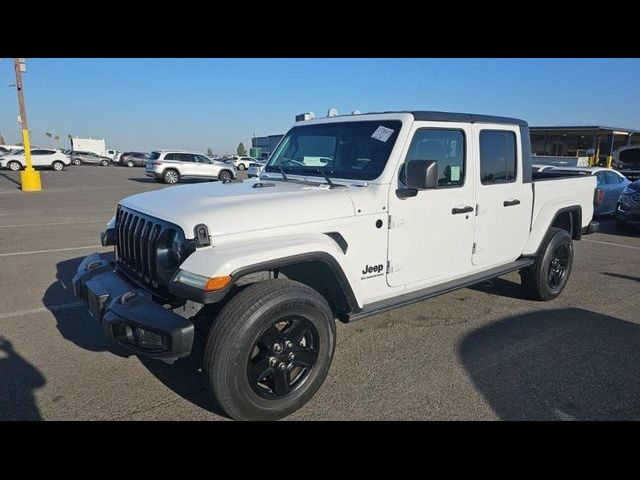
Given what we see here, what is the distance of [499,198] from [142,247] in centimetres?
327

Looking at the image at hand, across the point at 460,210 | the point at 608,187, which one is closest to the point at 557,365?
the point at 460,210

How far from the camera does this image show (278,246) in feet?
8.70

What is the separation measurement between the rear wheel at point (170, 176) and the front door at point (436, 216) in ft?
73.2

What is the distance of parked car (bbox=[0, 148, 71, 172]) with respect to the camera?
32781 millimetres

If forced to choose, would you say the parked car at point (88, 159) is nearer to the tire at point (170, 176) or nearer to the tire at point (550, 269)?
→ the tire at point (170, 176)

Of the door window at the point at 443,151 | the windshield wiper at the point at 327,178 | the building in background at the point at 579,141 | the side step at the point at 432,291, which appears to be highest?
the building in background at the point at 579,141

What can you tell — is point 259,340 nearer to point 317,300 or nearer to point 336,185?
point 317,300

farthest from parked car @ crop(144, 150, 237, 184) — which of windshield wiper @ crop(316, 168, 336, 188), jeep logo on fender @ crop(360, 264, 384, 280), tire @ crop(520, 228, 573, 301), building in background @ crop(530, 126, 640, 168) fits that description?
building in background @ crop(530, 126, 640, 168)

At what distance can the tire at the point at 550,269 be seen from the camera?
4.81 metres

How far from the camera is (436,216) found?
3625 mm

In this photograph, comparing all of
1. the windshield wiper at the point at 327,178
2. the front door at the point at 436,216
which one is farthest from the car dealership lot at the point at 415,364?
the windshield wiper at the point at 327,178

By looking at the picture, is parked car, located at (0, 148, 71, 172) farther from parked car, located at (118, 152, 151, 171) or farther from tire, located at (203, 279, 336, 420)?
tire, located at (203, 279, 336, 420)

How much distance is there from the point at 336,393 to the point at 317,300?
0.77 metres
